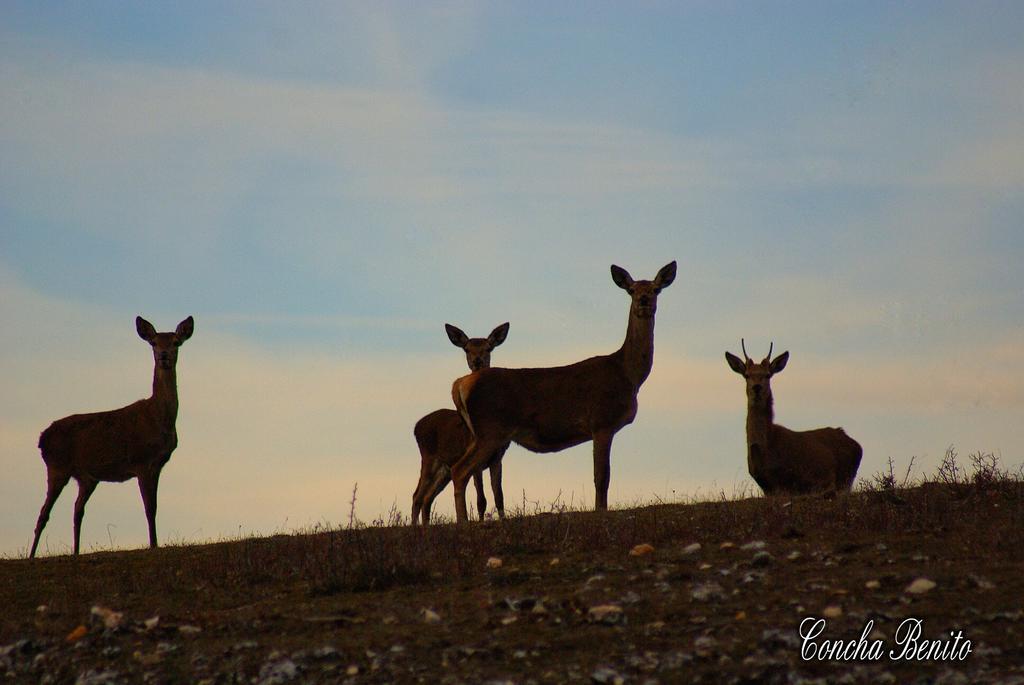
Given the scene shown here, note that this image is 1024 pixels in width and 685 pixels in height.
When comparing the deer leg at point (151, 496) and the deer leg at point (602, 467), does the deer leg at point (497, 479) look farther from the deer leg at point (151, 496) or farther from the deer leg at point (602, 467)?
the deer leg at point (151, 496)

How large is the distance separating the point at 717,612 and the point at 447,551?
326cm

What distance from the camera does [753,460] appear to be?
18219 mm

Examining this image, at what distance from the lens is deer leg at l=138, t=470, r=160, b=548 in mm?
18316

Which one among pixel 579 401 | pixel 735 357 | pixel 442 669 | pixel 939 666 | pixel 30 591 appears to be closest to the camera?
pixel 939 666

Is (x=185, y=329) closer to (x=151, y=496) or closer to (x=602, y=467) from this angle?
(x=151, y=496)

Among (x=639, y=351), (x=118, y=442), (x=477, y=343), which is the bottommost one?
(x=118, y=442)

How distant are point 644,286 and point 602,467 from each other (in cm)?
270

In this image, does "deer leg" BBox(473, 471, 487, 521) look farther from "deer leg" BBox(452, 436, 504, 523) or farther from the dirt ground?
the dirt ground

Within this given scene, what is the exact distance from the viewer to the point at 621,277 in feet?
62.1

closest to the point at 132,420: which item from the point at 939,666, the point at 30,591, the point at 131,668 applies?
the point at 30,591

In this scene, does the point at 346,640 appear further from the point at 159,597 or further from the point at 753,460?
the point at 753,460

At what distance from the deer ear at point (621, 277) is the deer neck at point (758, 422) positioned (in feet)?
7.01

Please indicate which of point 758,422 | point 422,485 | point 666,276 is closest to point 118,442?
point 422,485

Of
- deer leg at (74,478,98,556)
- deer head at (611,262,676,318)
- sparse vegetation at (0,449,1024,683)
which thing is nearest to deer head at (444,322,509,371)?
deer head at (611,262,676,318)
